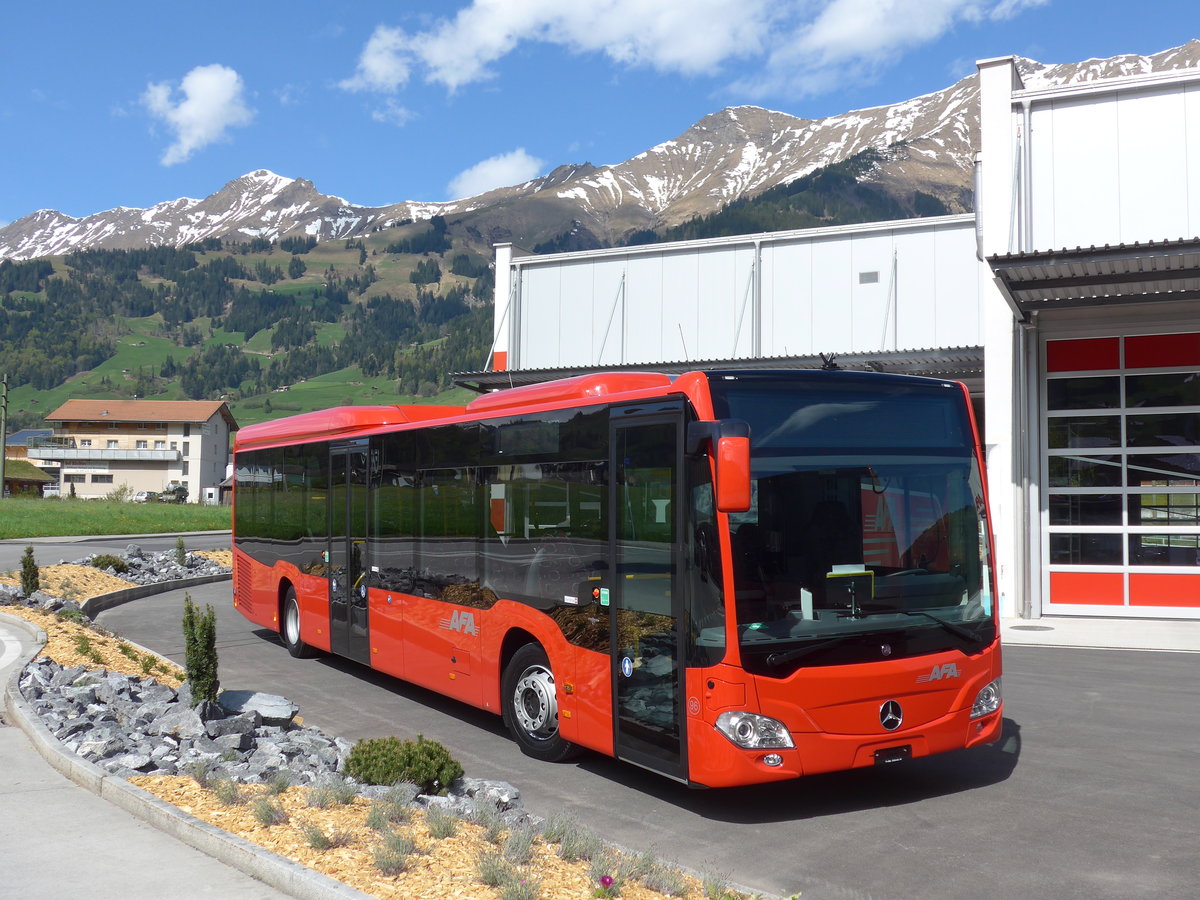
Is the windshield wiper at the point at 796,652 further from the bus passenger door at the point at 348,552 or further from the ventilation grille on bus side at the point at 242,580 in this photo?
the ventilation grille on bus side at the point at 242,580

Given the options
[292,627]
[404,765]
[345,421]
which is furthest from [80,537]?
[404,765]

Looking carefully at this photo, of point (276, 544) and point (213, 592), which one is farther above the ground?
point (276, 544)

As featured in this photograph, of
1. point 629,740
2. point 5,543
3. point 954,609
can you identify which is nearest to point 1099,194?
point 954,609

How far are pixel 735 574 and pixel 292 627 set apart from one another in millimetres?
9187

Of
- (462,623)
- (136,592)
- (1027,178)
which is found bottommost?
(136,592)

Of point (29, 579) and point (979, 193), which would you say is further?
point (979, 193)

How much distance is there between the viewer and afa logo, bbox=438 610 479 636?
31.6 ft

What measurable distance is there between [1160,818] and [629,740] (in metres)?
3.38

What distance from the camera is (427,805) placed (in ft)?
22.0

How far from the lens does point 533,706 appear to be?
879 centimetres

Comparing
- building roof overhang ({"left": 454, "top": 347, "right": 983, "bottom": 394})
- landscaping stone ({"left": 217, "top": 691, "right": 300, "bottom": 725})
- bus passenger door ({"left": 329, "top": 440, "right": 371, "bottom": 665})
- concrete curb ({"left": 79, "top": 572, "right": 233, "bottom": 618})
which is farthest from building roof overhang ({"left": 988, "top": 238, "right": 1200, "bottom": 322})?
concrete curb ({"left": 79, "top": 572, "right": 233, "bottom": 618})

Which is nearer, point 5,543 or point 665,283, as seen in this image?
point 665,283

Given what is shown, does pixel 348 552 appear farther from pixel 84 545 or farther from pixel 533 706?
pixel 84 545

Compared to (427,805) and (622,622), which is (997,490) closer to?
(622,622)
